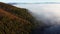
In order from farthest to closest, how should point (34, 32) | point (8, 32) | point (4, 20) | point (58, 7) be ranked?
point (58, 7)
point (34, 32)
point (4, 20)
point (8, 32)

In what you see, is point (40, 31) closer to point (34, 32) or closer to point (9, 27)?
point (34, 32)

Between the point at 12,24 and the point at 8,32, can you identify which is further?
the point at 12,24

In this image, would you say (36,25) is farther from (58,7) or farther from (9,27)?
(58,7)

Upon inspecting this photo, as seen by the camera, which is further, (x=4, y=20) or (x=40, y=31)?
(x=40, y=31)

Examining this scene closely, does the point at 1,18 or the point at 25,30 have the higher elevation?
the point at 1,18

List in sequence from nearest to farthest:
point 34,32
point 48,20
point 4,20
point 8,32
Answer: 1. point 8,32
2. point 4,20
3. point 34,32
4. point 48,20

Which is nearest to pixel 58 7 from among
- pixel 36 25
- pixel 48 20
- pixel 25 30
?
pixel 48 20

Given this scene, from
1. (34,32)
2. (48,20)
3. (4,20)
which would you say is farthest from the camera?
(48,20)

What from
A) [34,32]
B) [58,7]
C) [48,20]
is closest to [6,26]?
[34,32]

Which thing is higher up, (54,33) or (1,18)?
(1,18)
